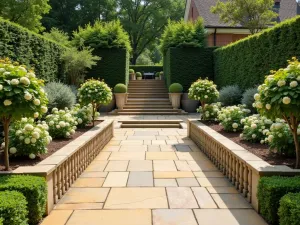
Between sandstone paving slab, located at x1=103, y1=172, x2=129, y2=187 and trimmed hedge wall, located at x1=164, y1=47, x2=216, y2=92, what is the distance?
37.9 feet

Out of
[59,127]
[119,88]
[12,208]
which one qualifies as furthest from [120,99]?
[12,208]

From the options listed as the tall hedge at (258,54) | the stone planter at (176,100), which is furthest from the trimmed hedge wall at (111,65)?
the tall hedge at (258,54)

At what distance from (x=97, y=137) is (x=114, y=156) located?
0.55 m

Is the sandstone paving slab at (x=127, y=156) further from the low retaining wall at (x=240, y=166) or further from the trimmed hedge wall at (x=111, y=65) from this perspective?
the trimmed hedge wall at (x=111, y=65)

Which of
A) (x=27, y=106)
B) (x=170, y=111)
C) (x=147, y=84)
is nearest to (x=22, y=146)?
(x=27, y=106)

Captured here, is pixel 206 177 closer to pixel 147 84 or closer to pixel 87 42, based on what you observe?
pixel 87 42

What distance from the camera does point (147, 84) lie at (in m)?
18.4

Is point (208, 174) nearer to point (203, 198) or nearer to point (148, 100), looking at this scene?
point (203, 198)

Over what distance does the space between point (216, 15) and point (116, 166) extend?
18.9 metres

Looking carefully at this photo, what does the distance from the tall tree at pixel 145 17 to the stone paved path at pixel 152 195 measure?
1180 inches

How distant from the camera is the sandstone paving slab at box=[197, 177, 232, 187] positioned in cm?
408

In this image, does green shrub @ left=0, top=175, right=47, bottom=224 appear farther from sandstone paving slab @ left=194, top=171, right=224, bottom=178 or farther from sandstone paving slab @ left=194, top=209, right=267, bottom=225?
sandstone paving slab @ left=194, top=171, right=224, bottom=178

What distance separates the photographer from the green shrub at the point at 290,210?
2212 millimetres

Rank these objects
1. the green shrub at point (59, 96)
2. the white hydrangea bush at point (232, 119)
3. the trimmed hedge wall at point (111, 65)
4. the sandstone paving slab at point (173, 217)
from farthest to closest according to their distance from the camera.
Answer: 1. the trimmed hedge wall at point (111, 65)
2. the green shrub at point (59, 96)
3. the white hydrangea bush at point (232, 119)
4. the sandstone paving slab at point (173, 217)
